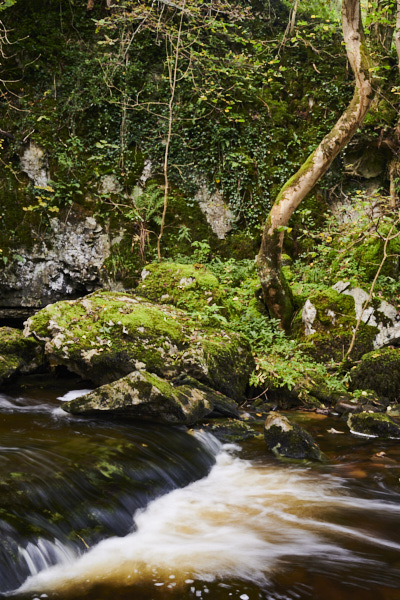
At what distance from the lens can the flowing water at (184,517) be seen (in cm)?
288

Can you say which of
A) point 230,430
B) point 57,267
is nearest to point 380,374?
point 230,430

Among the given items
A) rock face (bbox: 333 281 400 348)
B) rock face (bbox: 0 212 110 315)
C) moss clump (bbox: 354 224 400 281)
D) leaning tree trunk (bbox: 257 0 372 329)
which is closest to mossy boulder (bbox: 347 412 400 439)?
rock face (bbox: 333 281 400 348)

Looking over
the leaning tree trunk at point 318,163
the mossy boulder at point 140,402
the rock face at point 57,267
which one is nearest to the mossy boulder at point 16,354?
the mossy boulder at point 140,402

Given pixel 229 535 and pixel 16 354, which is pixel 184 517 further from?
pixel 16 354

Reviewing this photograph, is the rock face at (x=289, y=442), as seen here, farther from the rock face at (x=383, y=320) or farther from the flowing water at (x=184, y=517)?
the rock face at (x=383, y=320)

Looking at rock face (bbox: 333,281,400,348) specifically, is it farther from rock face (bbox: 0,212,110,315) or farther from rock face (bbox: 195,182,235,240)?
rock face (bbox: 0,212,110,315)

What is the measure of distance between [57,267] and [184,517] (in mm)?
8839

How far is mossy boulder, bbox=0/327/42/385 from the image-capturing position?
6.88m

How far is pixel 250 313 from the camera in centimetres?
931

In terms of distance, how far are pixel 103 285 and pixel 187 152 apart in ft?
14.7

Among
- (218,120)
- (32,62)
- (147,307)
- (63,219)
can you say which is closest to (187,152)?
(218,120)

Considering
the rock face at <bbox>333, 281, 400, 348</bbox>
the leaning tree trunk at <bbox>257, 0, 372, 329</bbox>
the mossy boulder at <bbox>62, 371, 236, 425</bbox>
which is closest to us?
the mossy boulder at <bbox>62, 371, 236, 425</bbox>

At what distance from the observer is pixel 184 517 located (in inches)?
156

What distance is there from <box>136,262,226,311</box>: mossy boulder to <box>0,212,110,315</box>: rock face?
8.92 feet
